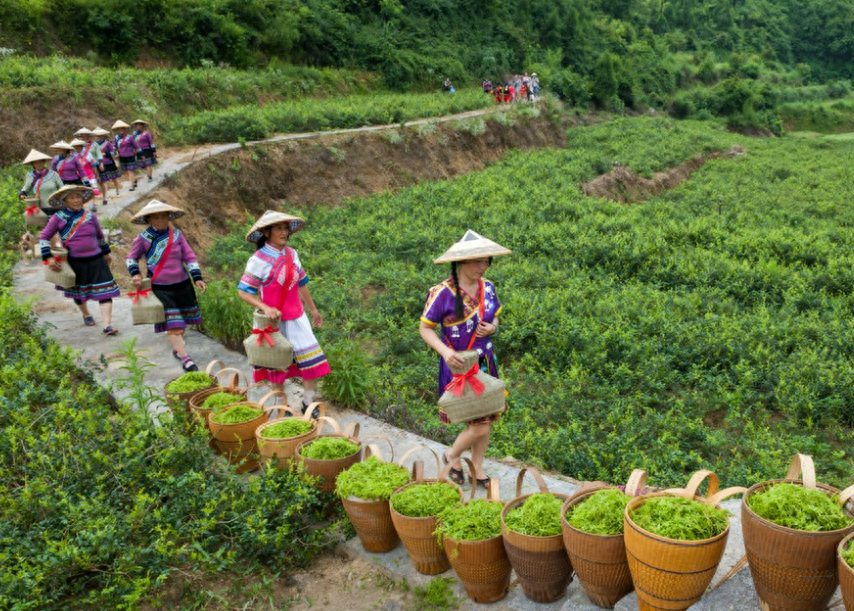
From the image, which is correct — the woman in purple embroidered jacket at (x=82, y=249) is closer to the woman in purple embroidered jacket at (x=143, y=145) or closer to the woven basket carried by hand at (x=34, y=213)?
the woven basket carried by hand at (x=34, y=213)

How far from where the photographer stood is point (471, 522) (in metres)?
3.13

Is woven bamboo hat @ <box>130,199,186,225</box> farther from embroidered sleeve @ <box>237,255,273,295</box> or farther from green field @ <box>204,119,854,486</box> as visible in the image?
green field @ <box>204,119,854,486</box>

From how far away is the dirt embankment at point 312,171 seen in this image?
1442cm

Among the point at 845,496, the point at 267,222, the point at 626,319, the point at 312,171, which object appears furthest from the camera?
the point at 312,171

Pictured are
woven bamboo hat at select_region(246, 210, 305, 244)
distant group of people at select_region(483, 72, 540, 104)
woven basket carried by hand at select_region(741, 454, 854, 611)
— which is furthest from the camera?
distant group of people at select_region(483, 72, 540, 104)

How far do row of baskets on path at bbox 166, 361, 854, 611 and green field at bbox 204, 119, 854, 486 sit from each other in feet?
6.15

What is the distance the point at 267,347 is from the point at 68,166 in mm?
7494

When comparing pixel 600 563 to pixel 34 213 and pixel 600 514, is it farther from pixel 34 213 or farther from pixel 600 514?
pixel 34 213

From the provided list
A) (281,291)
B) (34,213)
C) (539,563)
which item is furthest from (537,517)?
(34,213)

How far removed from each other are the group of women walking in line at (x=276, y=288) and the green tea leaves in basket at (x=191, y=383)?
1.30ft

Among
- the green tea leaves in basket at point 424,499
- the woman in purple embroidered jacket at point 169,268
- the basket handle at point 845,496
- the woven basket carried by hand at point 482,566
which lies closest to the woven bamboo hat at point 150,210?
the woman in purple embroidered jacket at point 169,268

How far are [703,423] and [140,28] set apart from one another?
26.1 m

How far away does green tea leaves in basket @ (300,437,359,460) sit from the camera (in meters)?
3.90

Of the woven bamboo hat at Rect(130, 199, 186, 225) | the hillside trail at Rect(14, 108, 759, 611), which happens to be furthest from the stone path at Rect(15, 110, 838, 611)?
the woven bamboo hat at Rect(130, 199, 186, 225)
